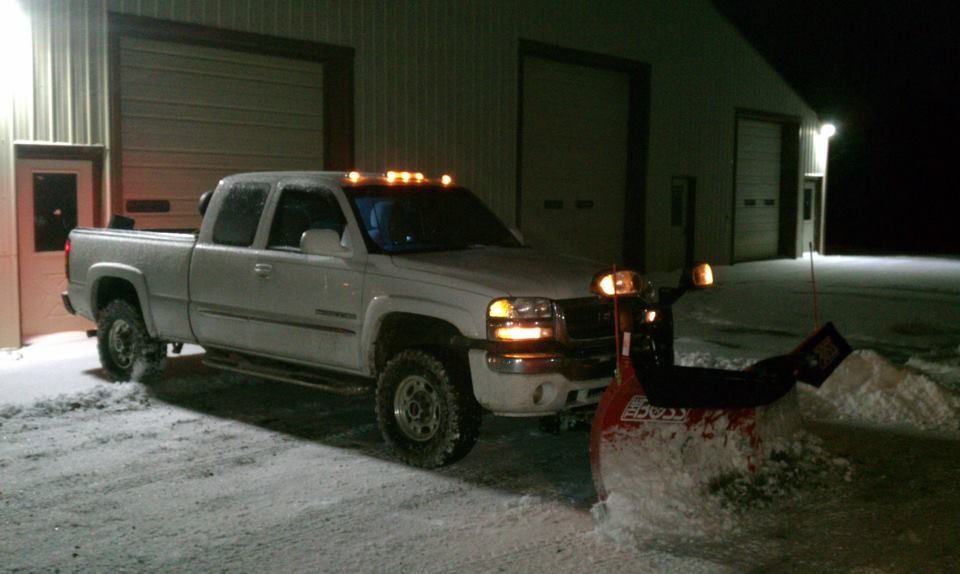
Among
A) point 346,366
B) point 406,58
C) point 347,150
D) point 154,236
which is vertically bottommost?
point 346,366

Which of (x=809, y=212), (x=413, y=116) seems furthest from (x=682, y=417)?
(x=809, y=212)

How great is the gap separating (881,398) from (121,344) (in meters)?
6.68

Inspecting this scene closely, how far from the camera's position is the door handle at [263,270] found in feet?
27.8

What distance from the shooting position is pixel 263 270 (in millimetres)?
8508

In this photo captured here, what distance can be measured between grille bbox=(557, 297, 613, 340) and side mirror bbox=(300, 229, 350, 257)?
1.75 metres

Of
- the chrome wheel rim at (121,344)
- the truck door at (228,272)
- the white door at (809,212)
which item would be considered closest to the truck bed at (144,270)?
the truck door at (228,272)

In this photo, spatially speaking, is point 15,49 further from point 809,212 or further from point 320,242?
point 809,212

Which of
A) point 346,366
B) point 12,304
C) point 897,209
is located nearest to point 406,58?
point 12,304

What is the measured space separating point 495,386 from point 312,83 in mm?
10051

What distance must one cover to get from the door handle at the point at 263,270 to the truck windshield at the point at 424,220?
2.89ft

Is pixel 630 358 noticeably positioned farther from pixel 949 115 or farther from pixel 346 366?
pixel 949 115

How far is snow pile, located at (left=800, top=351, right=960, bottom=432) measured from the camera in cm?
842

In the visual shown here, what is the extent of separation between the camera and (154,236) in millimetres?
9648

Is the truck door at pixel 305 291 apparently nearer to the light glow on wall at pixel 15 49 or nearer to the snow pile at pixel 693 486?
the snow pile at pixel 693 486
